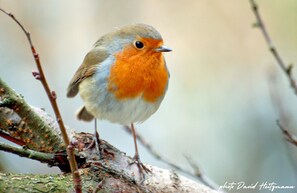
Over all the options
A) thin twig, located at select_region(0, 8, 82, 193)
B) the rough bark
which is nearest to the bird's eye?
the rough bark

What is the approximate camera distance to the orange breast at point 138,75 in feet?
9.87

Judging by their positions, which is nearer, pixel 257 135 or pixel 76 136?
pixel 76 136

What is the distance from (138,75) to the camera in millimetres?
3037

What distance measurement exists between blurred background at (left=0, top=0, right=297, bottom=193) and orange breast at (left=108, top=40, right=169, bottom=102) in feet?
7.24

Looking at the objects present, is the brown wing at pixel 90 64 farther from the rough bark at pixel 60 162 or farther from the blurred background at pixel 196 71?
the blurred background at pixel 196 71

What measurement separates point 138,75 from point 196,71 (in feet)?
9.52

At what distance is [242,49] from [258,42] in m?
0.23

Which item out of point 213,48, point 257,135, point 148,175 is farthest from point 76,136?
point 213,48

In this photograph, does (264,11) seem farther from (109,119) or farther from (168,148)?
(109,119)

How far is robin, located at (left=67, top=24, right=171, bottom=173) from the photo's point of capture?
3008 millimetres

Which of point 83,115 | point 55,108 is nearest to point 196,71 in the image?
point 83,115

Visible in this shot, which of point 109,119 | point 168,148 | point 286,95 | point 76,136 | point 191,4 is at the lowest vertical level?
point 76,136

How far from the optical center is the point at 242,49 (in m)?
6.02

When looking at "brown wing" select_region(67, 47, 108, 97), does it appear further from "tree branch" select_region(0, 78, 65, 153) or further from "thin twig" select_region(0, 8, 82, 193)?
"thin twig" select_region(0, 8, 82, 193)
